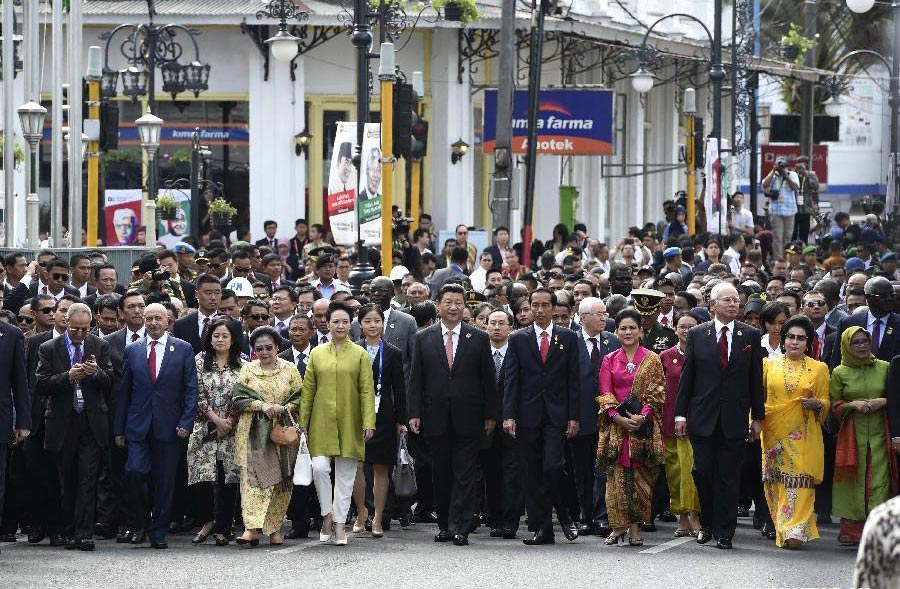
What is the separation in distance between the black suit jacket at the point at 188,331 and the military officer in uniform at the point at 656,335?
141 inches

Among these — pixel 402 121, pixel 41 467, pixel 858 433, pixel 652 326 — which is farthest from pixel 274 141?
pixel 858 433

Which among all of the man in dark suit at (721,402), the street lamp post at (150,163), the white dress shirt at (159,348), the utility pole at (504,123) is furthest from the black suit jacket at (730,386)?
the street lamp post at (150,163)

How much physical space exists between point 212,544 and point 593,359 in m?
3.27

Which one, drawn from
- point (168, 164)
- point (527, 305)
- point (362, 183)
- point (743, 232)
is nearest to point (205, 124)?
point (168, 164)

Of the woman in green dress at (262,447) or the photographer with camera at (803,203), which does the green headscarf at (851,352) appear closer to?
the woman in green dress at (262,447)

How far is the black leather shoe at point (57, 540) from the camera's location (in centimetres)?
1441

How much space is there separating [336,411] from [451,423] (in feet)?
2.95

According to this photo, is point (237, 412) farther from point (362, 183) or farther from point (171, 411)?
point (362, 183)

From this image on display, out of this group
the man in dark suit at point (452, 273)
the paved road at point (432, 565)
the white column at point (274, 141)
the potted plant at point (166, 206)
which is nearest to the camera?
the paved road at point (432, 565)

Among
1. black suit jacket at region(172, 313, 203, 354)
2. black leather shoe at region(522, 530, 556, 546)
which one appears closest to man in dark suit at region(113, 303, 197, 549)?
black suit jacket at region(172, 313, 203, 354)

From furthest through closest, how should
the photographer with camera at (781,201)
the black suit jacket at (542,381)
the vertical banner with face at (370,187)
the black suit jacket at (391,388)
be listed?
1. the photographer with camera at (781,201)
2. the vertical banner with face at (370,187)
3. the black suit jacket at (391,388)
4. the black suit jacket at (542,381)

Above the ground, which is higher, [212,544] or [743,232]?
[743,232]

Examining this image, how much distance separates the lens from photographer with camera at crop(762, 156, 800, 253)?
121ft

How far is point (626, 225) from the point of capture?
51.8 m
